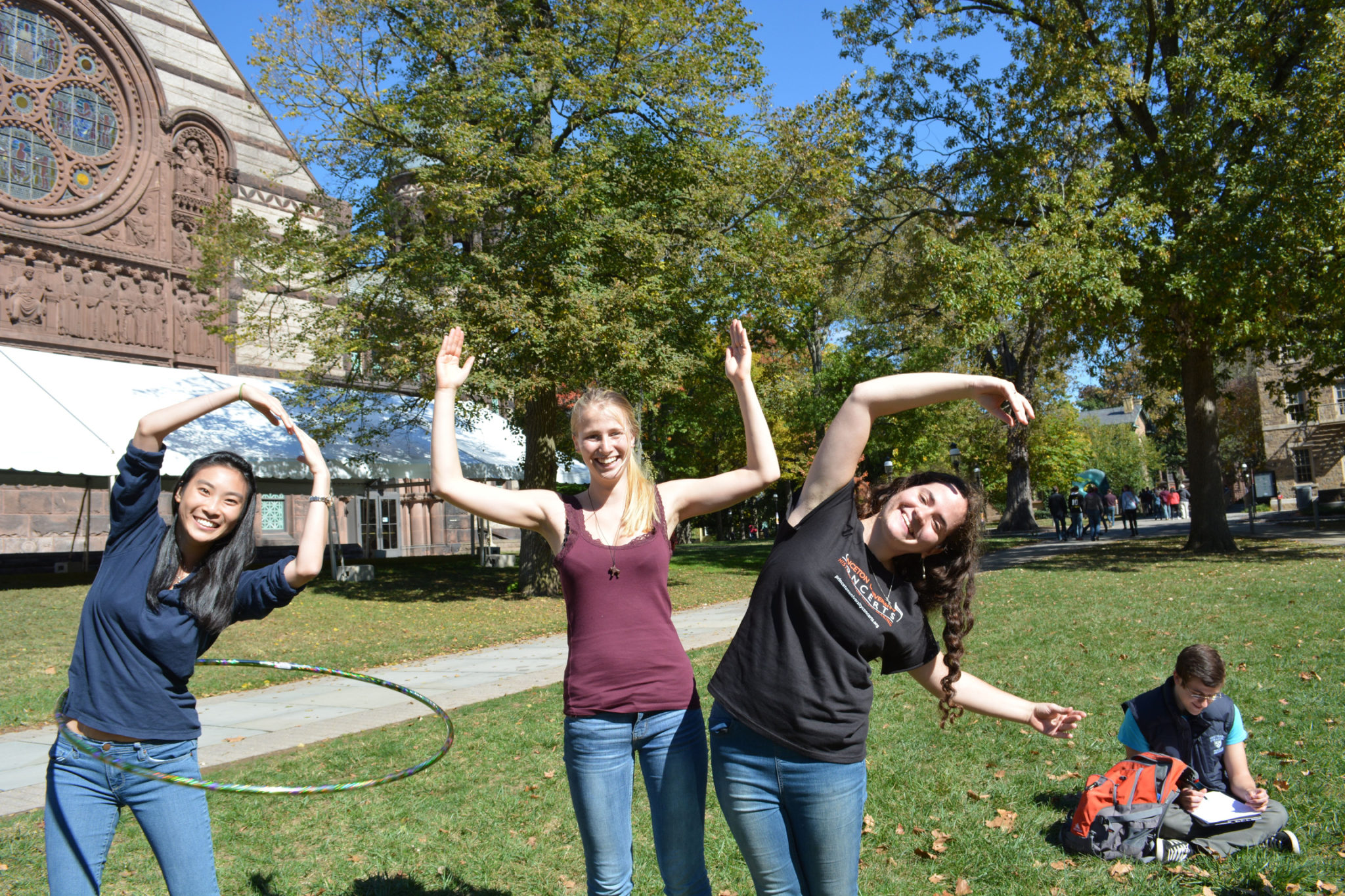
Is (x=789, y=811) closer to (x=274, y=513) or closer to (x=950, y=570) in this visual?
(x=950, y=570)

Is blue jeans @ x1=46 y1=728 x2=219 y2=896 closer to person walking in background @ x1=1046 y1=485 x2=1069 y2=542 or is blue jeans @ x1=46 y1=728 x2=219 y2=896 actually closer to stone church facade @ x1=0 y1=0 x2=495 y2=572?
stone church facade @ x1=0 y1=0 x2=495 y2=572

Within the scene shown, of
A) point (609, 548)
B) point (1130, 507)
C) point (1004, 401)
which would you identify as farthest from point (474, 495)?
point (1130, 507)

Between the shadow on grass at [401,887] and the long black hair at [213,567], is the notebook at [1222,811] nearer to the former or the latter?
the shadow on grass at [401,887]

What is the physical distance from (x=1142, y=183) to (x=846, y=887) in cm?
1981

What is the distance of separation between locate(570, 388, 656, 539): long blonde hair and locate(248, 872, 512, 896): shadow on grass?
8.35 ft

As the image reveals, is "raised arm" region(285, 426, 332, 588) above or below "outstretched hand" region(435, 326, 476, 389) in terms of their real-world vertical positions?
below

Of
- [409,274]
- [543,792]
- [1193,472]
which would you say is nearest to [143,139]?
[409,274]

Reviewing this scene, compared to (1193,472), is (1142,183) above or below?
above

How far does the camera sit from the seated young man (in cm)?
489

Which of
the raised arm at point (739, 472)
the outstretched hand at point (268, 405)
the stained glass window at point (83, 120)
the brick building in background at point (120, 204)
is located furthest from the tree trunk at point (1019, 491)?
the outstretched hand at point (268, 405)

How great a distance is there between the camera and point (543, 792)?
20.5 feet

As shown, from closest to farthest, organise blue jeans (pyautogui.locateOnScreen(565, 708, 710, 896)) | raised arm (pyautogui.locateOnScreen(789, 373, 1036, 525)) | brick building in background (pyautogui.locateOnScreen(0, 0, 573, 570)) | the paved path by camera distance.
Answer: raised arm (pyautogui.locateOnScreen(789, 373, 1036, 525)) < blue jeans (pyautogui.locateOnScreen(565, 708, 710, 896)) < the paved path < brick building in background (pyautogui.locateOnScreen(0, 0, 573, 570))

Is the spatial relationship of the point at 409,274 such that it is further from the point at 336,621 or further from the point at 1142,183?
the point at 1142,183

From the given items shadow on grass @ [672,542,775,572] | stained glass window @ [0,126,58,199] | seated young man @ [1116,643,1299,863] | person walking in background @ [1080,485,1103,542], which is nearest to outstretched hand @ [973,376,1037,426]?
seated young man @ [1116,643,1299,863]
